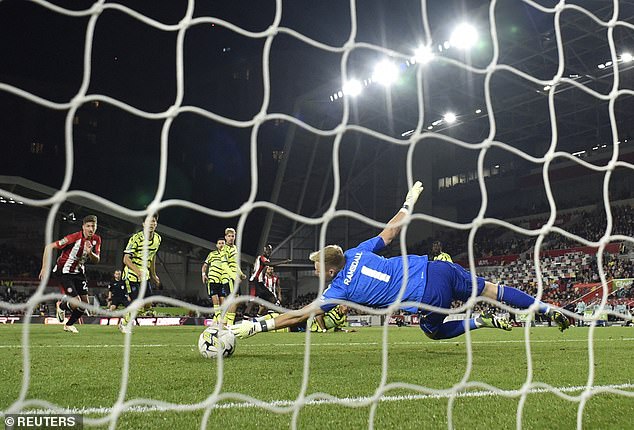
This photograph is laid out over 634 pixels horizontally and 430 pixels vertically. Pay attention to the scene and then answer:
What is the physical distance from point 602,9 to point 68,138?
20.3 m

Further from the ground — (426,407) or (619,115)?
(619,115)

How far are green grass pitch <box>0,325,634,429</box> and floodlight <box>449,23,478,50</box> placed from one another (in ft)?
51.7

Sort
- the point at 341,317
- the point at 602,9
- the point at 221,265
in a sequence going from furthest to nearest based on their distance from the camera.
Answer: the point at 602,9 < the point at 341,317 < the point at 221,265

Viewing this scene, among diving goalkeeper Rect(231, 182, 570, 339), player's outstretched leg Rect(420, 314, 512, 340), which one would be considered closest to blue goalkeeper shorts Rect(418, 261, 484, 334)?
diving goalkeeper Rect(231, 182, 570, 339)

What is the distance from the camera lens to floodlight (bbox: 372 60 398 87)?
75.3ft

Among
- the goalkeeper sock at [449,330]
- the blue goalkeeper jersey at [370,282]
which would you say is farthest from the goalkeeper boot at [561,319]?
the blue goalkeeper jersey at [370,282]

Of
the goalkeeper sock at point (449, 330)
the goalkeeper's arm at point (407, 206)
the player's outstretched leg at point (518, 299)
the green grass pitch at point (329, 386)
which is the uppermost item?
the goalkeeper's arm at point (407, 206)

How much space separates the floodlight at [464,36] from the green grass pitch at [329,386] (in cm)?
1574

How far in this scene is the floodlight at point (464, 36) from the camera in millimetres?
19892

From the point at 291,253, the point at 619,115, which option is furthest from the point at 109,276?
the point at 619,115

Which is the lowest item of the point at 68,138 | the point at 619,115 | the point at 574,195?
the point at 68,138

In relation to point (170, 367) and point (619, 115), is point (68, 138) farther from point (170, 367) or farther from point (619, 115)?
point (619, 115)

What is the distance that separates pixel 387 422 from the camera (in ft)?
8.34

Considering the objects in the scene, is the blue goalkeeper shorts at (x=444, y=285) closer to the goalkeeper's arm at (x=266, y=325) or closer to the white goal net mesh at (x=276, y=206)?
the goalkeeper's arm at (x=266, y=325)
